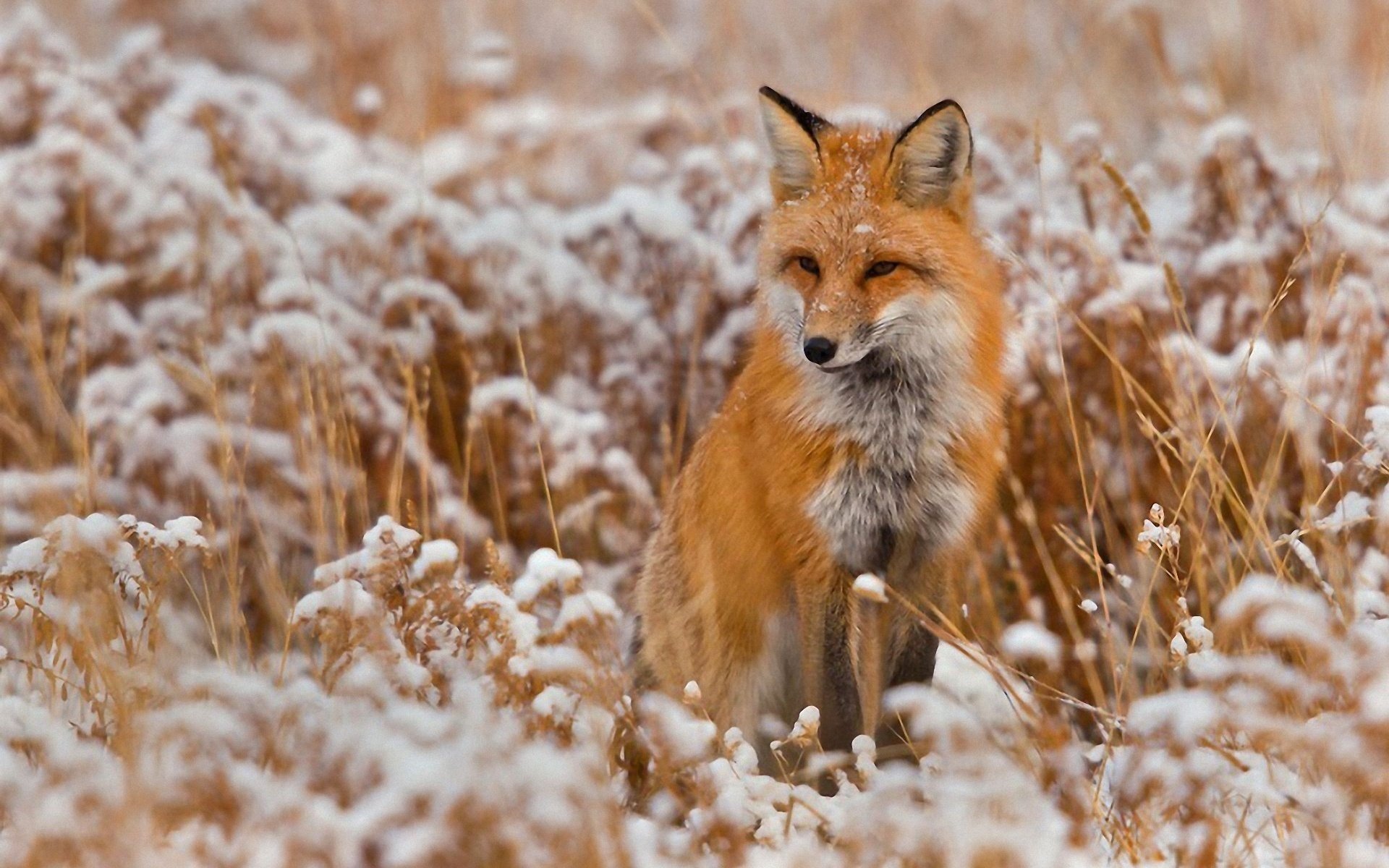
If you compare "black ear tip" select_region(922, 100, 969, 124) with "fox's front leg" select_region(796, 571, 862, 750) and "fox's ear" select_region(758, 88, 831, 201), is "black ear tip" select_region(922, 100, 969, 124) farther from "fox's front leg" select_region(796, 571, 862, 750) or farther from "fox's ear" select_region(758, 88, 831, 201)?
"fox's front leg" select_region(796, 571, 862, 750)

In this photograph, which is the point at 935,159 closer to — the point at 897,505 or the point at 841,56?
the point at 897,505

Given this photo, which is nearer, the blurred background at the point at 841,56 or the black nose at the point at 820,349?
the black nose at the point at 820,349

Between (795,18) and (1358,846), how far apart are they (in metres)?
12.9

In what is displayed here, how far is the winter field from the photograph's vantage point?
2.26m

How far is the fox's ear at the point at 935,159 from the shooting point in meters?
3.45

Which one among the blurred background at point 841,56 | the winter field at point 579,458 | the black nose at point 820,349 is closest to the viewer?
the winter field at point 579,458

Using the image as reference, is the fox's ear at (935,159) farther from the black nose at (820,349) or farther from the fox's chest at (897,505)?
the fox's chest at (897,505)

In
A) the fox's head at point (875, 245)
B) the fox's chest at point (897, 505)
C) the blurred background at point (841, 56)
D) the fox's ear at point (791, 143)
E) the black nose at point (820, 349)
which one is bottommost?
the fox's chest at point (897, 505)

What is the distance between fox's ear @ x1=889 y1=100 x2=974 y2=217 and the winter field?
11.2 inches

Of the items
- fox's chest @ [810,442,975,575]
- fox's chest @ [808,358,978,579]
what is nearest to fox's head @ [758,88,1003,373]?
fox's chest @ [808,358,978,579]

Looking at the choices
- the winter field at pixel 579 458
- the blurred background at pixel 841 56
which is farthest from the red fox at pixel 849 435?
the blurred background at pixel 841 56

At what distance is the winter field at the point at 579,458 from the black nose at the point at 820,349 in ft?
2.44

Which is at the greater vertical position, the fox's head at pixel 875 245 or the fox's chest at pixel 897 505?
the fox's head at pixel 875 245

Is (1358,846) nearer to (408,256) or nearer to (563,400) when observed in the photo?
(563,400)
